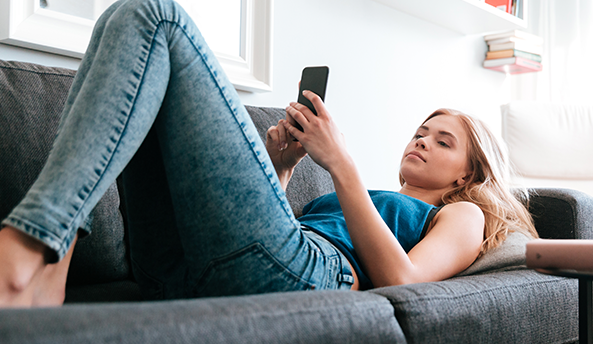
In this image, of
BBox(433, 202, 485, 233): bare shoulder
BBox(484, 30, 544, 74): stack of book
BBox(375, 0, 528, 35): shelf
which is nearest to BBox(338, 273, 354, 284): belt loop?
BBox(433, 202, 485, 233): bare shoulder

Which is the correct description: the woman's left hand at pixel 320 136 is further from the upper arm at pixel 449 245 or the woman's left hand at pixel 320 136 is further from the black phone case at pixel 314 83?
the upper arm at pixel 449 245

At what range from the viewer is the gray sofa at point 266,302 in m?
0.42

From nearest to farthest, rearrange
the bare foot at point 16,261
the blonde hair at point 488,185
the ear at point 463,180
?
the bare foot at point 16,261 → the blonde hair at point 488,185 → the ear at point 463,180

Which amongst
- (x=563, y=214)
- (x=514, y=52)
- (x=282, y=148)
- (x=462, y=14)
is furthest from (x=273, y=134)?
(x=514, y=52)

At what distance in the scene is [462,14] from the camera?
2201 mm

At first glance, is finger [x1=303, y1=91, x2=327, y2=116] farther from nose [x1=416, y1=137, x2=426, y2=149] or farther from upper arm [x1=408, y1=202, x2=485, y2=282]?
nose [x1=416, y1=137, x2=426, y2=149]

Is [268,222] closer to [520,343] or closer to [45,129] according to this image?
[520,343]

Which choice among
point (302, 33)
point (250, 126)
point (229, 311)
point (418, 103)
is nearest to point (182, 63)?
point (250, 126)

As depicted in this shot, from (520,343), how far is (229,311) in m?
0.55

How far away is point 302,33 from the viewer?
1808 mm

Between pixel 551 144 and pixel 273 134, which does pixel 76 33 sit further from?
pixel 551 144

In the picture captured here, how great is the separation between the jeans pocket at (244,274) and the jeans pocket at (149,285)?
114 mm

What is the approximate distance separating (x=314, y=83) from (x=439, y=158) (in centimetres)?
51

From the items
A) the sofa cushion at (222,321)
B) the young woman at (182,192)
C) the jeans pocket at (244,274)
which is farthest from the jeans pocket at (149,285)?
the sofa cushion at (222,321)
